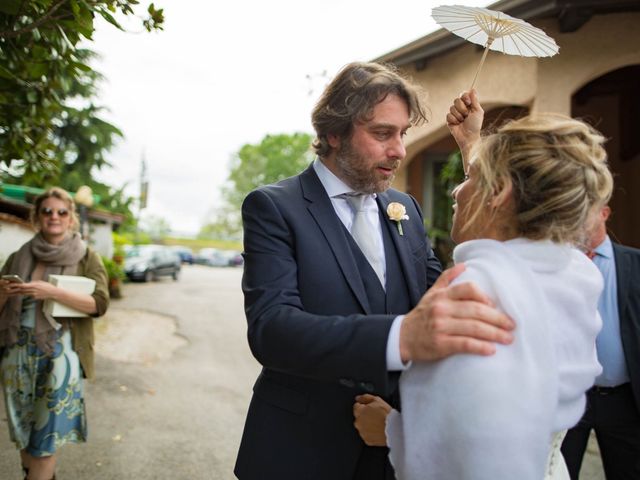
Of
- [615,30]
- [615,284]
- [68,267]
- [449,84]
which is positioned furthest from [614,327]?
[449,84]

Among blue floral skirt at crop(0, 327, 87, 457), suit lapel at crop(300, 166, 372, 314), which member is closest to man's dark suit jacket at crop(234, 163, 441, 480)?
suit lapel at crop(300, 166, 372, 314)

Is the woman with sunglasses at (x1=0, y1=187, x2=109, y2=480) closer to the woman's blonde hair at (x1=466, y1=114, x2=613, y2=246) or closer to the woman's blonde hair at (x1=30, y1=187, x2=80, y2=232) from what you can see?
the woman's blonde hair at (x1=30, y1=187, x2=80, y2=232)

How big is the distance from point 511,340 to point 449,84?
670 centimetres

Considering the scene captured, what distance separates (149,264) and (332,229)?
68.5 feet

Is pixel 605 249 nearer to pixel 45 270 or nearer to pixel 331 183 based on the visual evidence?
pixel 331 183

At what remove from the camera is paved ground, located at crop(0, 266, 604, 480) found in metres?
4.18

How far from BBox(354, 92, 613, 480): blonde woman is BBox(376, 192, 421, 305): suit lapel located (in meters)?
0.44

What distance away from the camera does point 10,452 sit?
422cm

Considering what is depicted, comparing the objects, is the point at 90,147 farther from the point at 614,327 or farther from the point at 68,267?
the point at 614,327

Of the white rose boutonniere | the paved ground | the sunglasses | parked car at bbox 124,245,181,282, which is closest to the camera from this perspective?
the white rose boutonniere

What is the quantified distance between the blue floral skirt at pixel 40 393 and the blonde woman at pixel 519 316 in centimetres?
291

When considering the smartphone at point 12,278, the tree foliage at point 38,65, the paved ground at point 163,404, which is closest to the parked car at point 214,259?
the paved ground at point 163,404

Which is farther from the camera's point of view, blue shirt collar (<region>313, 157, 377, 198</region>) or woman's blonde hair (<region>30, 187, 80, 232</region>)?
woman's blonde hair (<region>30, 187, 80, 232</region>)

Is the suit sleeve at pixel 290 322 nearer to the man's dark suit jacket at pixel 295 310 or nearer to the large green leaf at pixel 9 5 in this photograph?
the man's dark suit jacket at pixel 295 310
